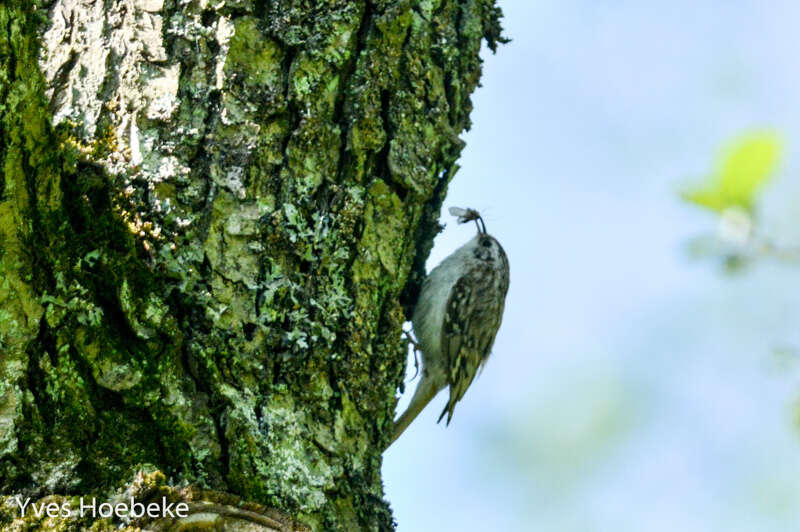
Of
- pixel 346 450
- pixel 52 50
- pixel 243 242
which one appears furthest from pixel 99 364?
pixel 52 50

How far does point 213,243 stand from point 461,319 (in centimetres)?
174

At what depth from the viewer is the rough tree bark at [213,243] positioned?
1.68 meters

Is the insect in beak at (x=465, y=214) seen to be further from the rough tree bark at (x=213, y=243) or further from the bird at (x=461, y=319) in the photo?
the rough tree bark at (x=213, y=243)

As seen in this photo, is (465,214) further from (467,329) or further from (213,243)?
(213,243)

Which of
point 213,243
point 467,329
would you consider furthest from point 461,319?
point 213,243

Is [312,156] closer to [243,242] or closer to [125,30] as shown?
[243,242]

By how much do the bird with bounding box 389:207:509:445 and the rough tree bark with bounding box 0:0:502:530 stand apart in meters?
1.09

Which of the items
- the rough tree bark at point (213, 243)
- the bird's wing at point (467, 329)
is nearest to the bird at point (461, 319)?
the bird's wing at point (467, 329)

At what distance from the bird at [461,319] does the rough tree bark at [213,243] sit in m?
1.09

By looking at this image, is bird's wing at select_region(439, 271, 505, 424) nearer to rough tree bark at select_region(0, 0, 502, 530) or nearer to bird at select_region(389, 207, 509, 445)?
bird at select_region(389, 207, 509, 445)

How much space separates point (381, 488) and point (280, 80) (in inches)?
33.5

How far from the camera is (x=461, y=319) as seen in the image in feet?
11.9

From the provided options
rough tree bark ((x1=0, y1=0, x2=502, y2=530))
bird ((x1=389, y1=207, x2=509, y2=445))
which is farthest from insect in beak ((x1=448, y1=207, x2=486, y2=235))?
rough tree bark ((x1=0, y1=0, x2=502, y2=530))

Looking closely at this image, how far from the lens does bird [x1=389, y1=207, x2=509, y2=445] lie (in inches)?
137
